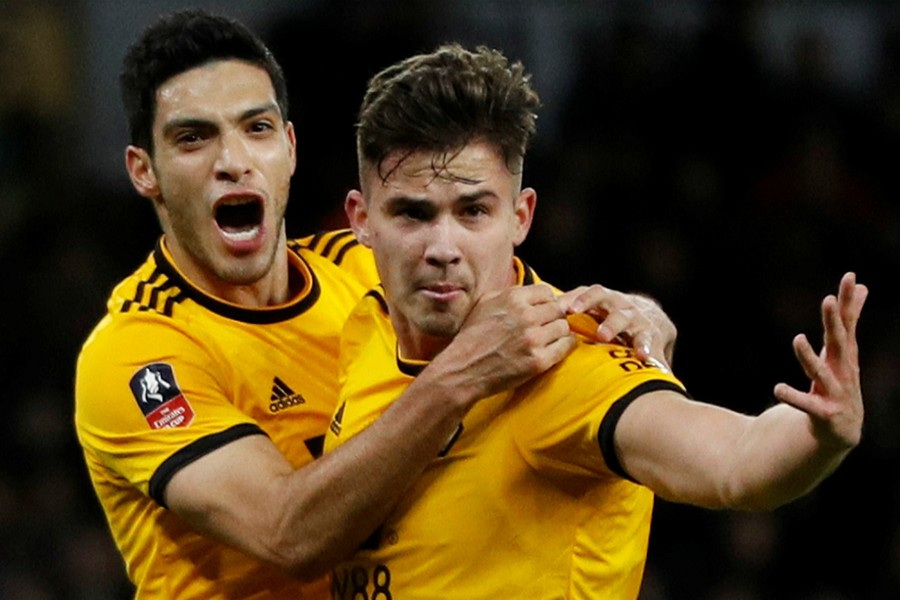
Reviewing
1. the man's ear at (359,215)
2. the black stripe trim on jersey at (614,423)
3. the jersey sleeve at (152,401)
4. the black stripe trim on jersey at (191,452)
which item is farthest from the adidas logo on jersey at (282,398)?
the black stripe trim on jersey at (614,423)

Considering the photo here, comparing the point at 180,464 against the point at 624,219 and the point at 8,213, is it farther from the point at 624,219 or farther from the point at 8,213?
the point at 8,213

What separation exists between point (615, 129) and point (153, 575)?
18.7 feet

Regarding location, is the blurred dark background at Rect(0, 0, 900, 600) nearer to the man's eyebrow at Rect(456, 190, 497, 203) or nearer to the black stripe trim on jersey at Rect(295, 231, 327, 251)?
the black stripe trim on jersey at Rect(295, 231, 327, 251)

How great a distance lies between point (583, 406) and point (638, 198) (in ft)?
20.1

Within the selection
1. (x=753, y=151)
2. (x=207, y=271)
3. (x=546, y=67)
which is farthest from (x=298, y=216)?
(x=207, y=271)

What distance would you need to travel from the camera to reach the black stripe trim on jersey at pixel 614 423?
349 cm

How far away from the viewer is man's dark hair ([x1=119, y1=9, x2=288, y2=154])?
15.4ft

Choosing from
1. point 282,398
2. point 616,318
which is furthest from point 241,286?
point 616,318

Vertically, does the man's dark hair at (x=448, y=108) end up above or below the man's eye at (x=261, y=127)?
above

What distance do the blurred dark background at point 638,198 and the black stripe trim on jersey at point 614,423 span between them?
4949 mm

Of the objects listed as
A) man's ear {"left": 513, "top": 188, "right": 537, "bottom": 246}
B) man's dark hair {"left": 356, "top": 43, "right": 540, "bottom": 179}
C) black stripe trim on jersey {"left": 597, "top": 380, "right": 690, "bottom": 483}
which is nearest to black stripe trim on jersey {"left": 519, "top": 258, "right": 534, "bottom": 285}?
man's ear {"left": 513, "top": 188, "right": 537, "bottom": 246}

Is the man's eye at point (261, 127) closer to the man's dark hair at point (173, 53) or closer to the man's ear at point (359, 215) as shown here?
the man's dark hair at point (173, 53)

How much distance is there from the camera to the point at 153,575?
4.60 metres

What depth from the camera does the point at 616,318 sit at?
393cm
